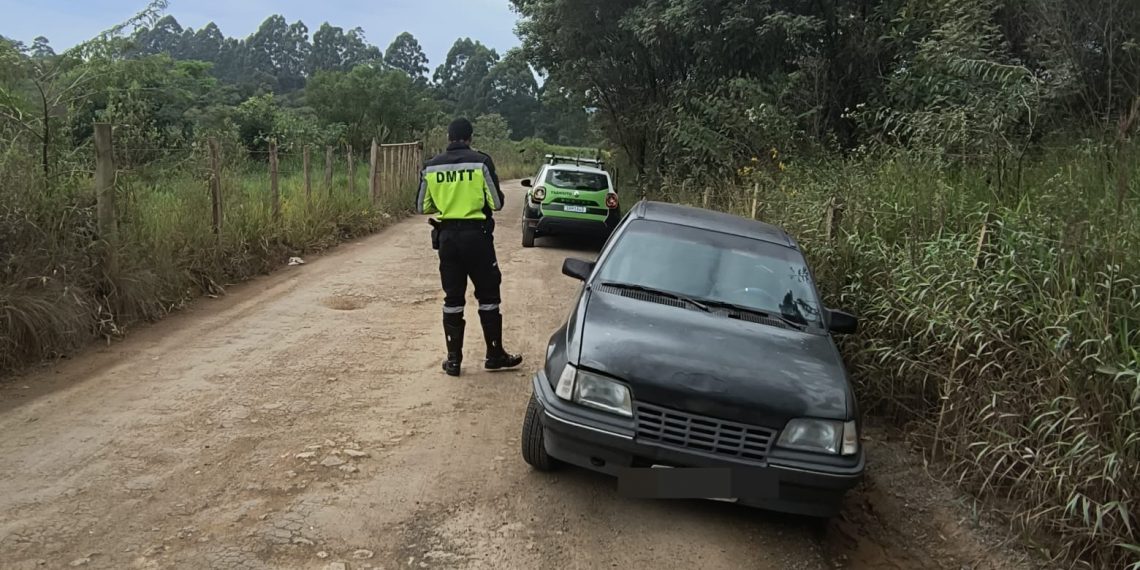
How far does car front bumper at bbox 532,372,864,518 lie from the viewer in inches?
130

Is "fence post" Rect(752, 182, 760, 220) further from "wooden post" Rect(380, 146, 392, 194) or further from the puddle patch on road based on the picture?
"wooden post" Rect(380, 146, 392, 194)

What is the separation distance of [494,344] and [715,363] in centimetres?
257

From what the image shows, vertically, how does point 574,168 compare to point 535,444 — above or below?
above

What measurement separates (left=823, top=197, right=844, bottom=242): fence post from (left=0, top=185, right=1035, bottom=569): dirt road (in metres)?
2.85

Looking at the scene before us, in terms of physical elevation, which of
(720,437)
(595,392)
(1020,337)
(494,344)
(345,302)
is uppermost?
(1020,337)

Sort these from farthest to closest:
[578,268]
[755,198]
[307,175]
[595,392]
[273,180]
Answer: [307,175], [273,180], [755,198], [578,268], [595,392]

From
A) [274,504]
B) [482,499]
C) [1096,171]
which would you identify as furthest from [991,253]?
[274,504]

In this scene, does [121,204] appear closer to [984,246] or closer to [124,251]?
[124,251]

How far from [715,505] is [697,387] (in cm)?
82

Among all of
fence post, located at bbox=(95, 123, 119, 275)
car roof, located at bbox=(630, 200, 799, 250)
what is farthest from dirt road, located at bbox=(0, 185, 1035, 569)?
car roof, located at bbox=(630, 200, 799, 250)

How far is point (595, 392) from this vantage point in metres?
3.50

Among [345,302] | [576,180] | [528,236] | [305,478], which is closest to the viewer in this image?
[305,478]

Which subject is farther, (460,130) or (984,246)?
(460,130)

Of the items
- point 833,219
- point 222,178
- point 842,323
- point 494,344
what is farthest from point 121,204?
point 833,219
